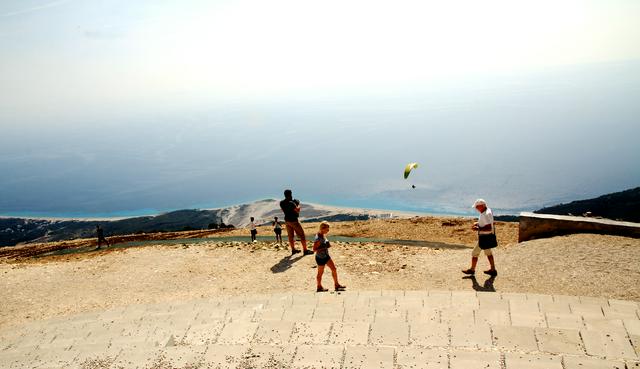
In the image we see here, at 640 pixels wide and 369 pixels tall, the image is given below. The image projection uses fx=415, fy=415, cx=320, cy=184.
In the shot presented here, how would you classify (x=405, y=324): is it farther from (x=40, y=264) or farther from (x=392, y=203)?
(x=392, y=203)

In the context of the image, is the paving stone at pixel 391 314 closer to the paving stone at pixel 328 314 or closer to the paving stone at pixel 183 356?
the paving stone at pixel 328 314

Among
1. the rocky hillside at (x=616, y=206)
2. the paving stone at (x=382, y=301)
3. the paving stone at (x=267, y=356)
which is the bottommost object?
the rocky hillside at (x=616, y=206)

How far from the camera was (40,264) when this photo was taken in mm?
16797

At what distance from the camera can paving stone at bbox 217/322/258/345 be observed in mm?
7718

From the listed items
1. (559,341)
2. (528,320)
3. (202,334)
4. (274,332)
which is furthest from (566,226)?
(202,334)

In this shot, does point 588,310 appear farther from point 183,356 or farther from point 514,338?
point 183,356

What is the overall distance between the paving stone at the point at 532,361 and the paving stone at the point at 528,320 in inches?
36.7

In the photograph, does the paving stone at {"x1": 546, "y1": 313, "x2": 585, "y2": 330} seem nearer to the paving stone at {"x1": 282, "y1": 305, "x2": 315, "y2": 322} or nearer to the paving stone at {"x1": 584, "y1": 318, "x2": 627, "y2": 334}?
the paving stone at {"x1": 584, "y1": 318, "x2": 627, "y2": 334}

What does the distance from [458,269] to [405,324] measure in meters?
3.91

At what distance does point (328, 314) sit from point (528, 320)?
3635 millimetres

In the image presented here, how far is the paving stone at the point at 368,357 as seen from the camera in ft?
21.3

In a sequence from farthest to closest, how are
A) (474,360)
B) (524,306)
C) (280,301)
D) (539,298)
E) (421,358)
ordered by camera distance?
(280,301), (539,298), (524,306), (421,358), (474,360)

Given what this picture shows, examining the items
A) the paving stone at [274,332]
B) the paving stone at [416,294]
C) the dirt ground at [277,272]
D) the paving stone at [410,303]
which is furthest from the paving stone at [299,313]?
the paving stone at [416,294]

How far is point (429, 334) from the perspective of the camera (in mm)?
7117
